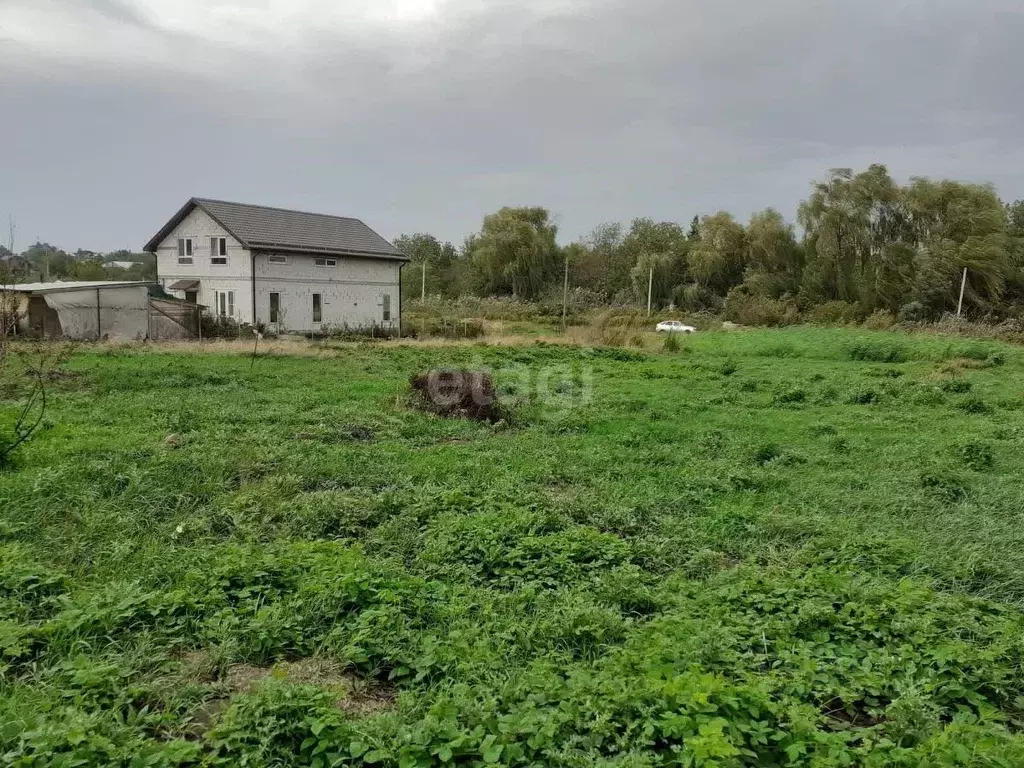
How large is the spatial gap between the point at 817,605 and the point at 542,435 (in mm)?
5579

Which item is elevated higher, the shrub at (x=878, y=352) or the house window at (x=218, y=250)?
the house window at (x=218, y=250)

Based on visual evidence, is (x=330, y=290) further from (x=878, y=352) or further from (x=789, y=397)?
(x=878, y=352)

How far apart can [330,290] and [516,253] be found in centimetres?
2549

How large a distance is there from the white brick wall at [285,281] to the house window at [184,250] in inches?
6.7

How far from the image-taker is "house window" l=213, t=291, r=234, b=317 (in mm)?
26078

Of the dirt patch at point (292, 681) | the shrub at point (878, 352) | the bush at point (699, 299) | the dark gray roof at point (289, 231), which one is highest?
the dark gray roof at point (289, 231)

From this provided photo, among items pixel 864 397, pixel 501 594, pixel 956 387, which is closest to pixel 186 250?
pixel 864 397

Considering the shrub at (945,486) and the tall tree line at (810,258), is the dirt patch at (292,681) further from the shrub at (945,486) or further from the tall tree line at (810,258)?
the tall tree line at (810,258)

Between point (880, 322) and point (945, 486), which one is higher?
point (880, 322)

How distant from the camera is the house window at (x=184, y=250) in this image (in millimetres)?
27203

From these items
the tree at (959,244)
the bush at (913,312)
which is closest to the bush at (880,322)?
the bush at (913,312)

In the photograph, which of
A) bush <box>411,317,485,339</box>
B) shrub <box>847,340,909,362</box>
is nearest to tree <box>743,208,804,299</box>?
shrub <box>847,340,909,362</box>

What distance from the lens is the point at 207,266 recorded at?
87.8 feet

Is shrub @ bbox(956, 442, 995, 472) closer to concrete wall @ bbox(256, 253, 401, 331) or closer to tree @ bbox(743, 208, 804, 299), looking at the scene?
concrete wall @ bbox(256, 253, 401, 331)
